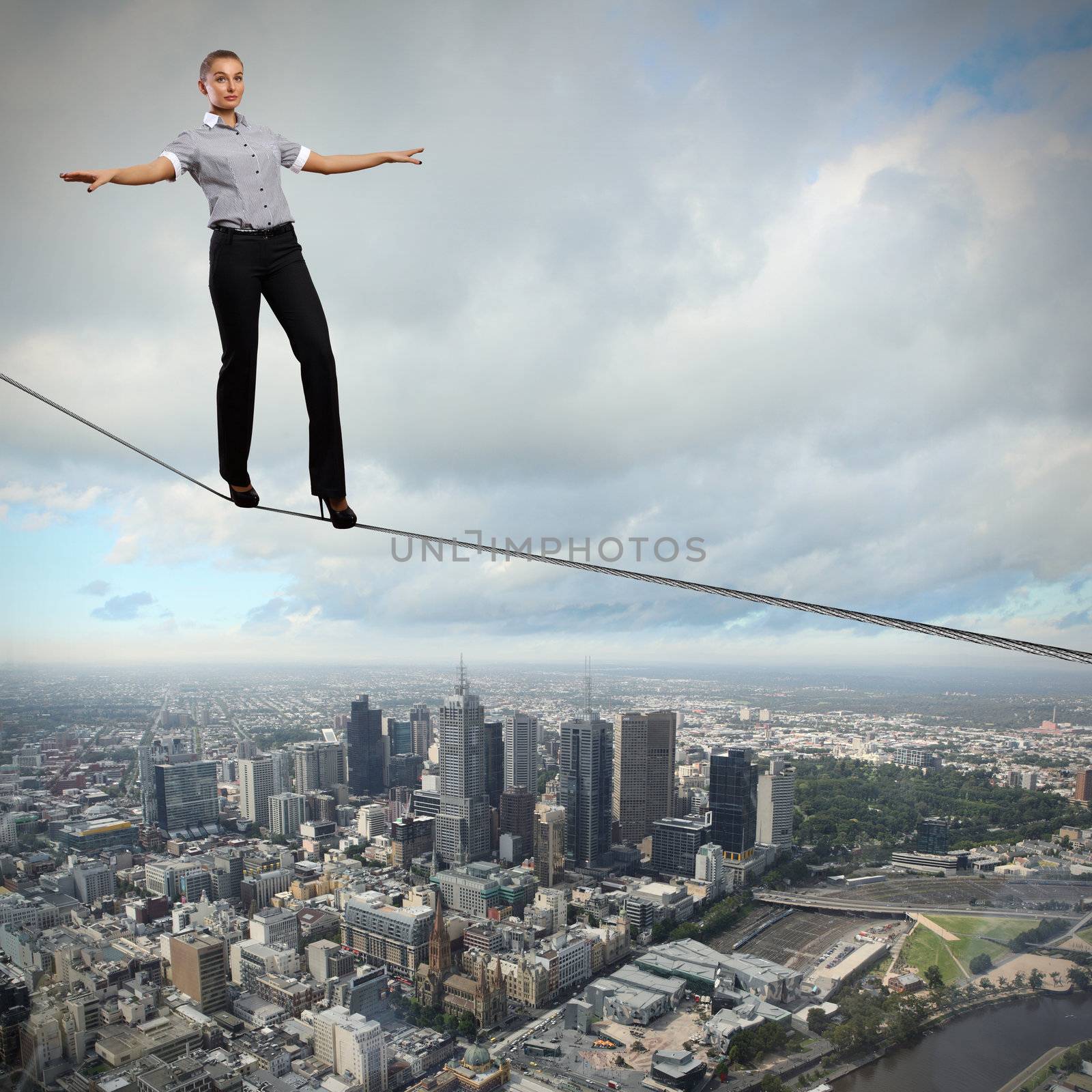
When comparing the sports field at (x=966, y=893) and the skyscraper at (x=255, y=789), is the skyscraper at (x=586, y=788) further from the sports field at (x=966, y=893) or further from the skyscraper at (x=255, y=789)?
the skyscraper at (x=255, y=789)

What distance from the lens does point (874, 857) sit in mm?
9469

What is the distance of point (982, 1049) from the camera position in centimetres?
588

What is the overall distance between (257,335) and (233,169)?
237 mm

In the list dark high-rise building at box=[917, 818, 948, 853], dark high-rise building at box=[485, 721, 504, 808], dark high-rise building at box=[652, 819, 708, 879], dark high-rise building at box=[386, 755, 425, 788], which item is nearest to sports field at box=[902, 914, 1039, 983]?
dark high-rise building at box=[917, 818, 948, 853]

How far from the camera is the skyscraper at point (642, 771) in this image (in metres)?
11.7

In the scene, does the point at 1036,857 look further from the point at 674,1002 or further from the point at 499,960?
the point at 499,960

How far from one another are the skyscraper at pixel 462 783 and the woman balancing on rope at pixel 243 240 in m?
10.7

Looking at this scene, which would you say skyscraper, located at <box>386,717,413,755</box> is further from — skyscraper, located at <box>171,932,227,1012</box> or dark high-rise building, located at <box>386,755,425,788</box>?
skyscraper, located at <box>171,932,227,1012</box>

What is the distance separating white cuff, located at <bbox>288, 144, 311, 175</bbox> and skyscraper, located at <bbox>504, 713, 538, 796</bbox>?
11.8 meters

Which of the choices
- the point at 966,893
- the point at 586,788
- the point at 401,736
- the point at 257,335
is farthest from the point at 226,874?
the point at 257,335

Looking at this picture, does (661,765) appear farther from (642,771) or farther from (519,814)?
(519,814)

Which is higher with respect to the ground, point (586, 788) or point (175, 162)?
point (175, 162)

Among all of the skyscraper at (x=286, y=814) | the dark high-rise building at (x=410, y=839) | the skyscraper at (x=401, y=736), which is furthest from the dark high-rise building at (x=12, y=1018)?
the skyscraper at (x=401, y=736)

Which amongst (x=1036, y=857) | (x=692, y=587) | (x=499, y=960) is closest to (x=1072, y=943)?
(x=1036, y=857)
